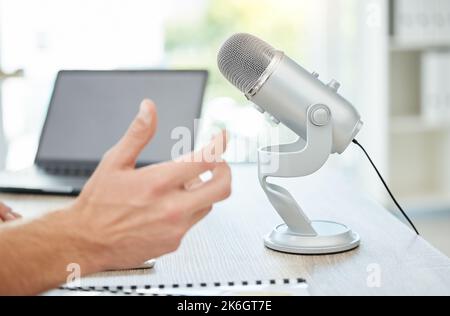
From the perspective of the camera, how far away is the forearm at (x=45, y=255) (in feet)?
2.26

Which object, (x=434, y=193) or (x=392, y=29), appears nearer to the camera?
(x=392, y=29)

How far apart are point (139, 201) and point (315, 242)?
0.34 meters

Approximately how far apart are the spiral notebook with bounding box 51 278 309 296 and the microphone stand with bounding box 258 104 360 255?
13cm

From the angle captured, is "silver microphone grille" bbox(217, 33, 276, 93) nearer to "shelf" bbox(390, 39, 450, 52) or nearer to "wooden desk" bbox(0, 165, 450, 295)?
"wooden desk" bbox(0, 165, 450, 295)

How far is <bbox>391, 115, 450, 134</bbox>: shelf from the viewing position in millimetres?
3176

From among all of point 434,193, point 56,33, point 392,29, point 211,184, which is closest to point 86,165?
point 211,184

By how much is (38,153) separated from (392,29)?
2093 mm

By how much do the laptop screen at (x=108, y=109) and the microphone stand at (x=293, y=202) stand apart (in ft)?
1.70

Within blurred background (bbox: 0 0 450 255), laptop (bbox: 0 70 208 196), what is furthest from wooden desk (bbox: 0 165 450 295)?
blurred background (bbox: 0 0 450 255)

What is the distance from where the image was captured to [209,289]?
0.78 metres

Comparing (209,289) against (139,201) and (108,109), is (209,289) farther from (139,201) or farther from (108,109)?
(108,109)

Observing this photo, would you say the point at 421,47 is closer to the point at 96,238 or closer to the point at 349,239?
the point at 349,239

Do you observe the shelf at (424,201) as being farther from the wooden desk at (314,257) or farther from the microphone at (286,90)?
the microphone at (286,90)

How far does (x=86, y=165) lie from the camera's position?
149 cm
